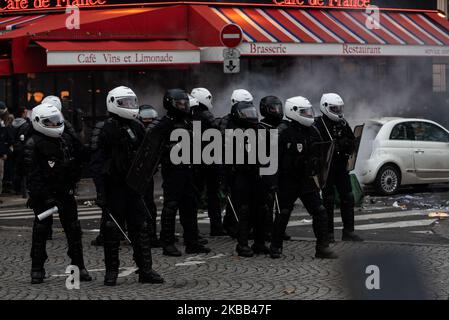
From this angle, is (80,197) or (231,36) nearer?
(231,36)

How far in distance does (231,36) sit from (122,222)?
9.30 metres

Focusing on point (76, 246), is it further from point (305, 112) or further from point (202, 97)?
point (202, 97)

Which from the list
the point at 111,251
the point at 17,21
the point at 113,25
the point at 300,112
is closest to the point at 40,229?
the point at 111,251

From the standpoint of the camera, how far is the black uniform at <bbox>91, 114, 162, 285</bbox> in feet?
28.5

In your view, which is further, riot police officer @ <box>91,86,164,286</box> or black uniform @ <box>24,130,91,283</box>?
black uniform @ <box>24,130,91,283</box>

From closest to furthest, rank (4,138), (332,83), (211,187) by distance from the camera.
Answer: (211,187)
(4,138)
(332,83)

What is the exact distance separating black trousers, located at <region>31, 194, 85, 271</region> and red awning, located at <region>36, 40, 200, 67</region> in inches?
401

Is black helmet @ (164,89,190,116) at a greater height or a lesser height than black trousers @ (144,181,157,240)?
greater

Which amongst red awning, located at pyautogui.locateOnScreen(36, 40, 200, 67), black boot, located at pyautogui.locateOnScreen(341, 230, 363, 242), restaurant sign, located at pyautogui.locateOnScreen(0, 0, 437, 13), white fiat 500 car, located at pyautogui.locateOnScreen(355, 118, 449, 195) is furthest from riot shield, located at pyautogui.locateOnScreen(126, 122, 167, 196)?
restaurant sign, located at pyautogui.locateOnScreen(0, 0, 437, 13)

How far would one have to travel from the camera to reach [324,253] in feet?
33.5

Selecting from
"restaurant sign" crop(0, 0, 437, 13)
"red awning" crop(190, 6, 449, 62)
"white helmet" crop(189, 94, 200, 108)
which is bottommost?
"white helmet" crop(189, 94, 200, 108)

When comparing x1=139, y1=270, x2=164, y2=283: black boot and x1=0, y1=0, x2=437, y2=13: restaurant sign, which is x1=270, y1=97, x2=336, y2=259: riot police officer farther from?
x1=0, y1=0, x2=437, y2=13: restaurant sign

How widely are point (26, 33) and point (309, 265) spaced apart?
1147cm

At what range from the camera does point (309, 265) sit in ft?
32.2
